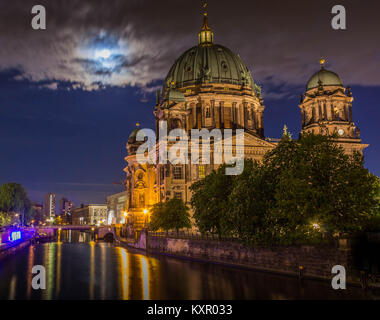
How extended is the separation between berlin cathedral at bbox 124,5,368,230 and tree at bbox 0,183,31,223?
116 feet

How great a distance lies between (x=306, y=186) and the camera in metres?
33.1

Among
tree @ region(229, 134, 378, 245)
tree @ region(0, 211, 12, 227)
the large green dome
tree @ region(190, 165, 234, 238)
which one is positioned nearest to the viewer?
tree @ region(229, 134, 378, 245)

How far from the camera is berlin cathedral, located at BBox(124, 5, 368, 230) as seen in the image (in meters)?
85.3

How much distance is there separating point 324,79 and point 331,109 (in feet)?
20.4

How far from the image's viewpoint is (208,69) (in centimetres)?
10225

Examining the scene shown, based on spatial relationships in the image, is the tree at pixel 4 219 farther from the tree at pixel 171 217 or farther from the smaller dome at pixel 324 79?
the smaller dome at pixel 324 79

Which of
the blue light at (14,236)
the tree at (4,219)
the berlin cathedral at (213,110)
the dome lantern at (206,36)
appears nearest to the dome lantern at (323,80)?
the berlin cathedral at (213,110)

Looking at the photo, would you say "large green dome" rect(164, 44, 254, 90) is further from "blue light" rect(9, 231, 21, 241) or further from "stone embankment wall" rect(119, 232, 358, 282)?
"stone embankment wall" rect(119, 232, 358, 282)

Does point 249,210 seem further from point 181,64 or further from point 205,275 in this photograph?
point 181,64

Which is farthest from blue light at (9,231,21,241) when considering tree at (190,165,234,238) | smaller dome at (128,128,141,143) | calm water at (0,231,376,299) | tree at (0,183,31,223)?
tree at (190,165,234,238)

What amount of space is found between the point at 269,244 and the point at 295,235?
466 centimetres

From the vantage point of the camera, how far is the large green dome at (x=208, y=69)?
103375 millimetres
